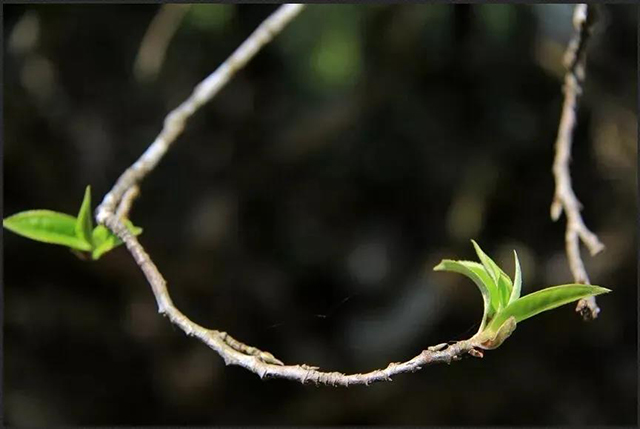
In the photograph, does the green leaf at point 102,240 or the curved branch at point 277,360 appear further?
the green leaf at point 102,240

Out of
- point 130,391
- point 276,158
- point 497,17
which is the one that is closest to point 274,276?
point 276,158

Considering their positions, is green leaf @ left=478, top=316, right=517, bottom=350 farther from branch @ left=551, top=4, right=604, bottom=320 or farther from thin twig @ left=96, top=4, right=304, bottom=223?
thin twig @ left=96, top=4, right=304, bottom=223

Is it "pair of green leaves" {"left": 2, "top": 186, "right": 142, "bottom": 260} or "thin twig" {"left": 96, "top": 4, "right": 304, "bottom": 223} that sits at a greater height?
"thin twig" {"left": 96, "top": 4, "right": 304, "bottom": 223}

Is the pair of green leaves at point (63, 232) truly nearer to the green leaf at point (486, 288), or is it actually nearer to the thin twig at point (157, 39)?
the green leaf at point (486, 288)

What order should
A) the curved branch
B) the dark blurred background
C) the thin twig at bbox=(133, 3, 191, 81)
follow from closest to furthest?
the curved branch, the thin twig at bbox=(133, 3, 191, 81), the dark blurred background

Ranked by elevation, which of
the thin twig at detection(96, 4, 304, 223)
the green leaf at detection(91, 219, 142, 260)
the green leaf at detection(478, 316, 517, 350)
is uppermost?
the thin twig at detection(96, 4, 304, 223)

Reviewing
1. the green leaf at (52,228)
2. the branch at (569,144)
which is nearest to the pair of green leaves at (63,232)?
the green leaf at (52,228)

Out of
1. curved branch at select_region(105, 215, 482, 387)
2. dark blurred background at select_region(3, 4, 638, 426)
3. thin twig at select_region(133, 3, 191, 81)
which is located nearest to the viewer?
curved branch at select_region(105, 215, 482, 387)

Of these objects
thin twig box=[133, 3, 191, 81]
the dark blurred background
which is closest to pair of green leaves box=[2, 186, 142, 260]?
thin twig box=[133, 3, 191, 81]

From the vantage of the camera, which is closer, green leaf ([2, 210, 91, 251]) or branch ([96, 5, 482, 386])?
branch ([96, 5, 482, 386])
